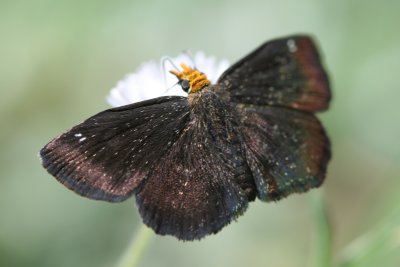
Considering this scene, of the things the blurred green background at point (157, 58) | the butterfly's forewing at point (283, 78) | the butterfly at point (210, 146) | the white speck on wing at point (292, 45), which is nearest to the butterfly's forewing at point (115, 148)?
the butterfly at point (210, 146)

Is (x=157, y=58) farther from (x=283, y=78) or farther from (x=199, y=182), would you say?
(x=199, y=182)

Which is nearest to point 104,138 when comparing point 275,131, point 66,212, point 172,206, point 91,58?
point 172,206

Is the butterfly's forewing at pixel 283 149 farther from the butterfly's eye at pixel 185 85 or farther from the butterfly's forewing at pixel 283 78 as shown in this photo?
the butterfly's eye at pixel 185 85

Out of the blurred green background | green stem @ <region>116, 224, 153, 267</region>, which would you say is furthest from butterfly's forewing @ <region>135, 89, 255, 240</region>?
the blurred green background

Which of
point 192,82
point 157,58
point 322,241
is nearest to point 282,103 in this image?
point 192,82

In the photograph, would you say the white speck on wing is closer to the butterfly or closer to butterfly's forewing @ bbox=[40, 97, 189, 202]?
the butterfly
